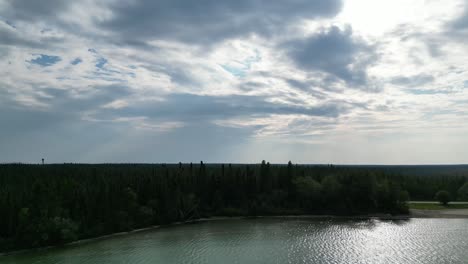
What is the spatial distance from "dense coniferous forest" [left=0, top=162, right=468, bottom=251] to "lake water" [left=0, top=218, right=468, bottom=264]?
5449 millimetres

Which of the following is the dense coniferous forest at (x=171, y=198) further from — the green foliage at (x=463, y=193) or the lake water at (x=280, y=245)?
the lake water at (x=280, y=245)

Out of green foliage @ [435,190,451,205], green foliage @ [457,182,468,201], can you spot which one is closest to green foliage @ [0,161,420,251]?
green foliage @ [435,190,451,205]

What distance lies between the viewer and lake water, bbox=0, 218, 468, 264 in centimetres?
5541

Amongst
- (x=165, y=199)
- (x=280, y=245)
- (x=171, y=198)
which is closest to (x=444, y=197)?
(x=280, y=245)

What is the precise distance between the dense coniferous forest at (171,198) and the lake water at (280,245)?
17.9 feet

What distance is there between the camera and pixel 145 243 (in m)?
68.8

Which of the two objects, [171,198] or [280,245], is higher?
[171,198]

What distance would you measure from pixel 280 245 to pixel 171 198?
40.4m

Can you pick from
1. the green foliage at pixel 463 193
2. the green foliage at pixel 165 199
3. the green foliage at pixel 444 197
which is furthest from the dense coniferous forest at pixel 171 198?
the green foliage at pixel 444 197

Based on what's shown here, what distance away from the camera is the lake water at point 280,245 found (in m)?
55.4

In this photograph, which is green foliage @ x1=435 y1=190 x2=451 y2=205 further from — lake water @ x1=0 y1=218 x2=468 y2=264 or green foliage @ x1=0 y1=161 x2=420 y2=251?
lake water @ x1=0 y1=218 x2=468 y2=264

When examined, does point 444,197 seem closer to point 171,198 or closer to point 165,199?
point 171,198

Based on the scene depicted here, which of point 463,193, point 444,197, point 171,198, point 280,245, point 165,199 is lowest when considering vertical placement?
point 280,245

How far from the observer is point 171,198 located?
3804 inches
